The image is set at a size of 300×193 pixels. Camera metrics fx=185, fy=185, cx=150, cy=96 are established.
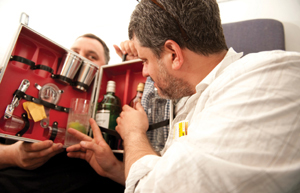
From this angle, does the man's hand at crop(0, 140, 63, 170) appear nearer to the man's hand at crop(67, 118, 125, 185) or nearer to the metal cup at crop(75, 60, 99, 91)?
the man's hand at crop(67, 118, 125, 185)

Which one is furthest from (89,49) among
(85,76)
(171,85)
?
(171,85)

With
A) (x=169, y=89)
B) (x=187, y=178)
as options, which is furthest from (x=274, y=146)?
(x=169, y=89)

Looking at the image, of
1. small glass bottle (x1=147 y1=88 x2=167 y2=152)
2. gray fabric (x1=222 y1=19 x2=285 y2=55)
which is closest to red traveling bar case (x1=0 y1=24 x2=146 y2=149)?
small glass bottle (x1=147 y1=88 x2=167 y2=152)

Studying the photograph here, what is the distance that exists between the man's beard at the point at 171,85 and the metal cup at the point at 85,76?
413 millimetres

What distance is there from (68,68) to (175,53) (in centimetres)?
52

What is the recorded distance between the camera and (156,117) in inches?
36.1

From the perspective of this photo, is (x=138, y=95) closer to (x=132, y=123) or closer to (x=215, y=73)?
(x=132, y=123)

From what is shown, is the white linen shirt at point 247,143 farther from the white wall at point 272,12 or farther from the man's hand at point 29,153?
the white wall at point 272,12

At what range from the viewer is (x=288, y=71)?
1.45ft

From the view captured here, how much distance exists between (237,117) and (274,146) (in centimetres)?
9

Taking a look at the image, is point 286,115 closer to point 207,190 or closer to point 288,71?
point 288,71

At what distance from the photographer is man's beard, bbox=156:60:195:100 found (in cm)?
79

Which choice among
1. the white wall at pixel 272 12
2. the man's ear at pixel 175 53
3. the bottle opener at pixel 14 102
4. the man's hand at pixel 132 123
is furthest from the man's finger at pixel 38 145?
the white wall at pixel 272 12

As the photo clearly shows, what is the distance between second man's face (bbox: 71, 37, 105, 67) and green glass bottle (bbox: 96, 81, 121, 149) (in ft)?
1.50
